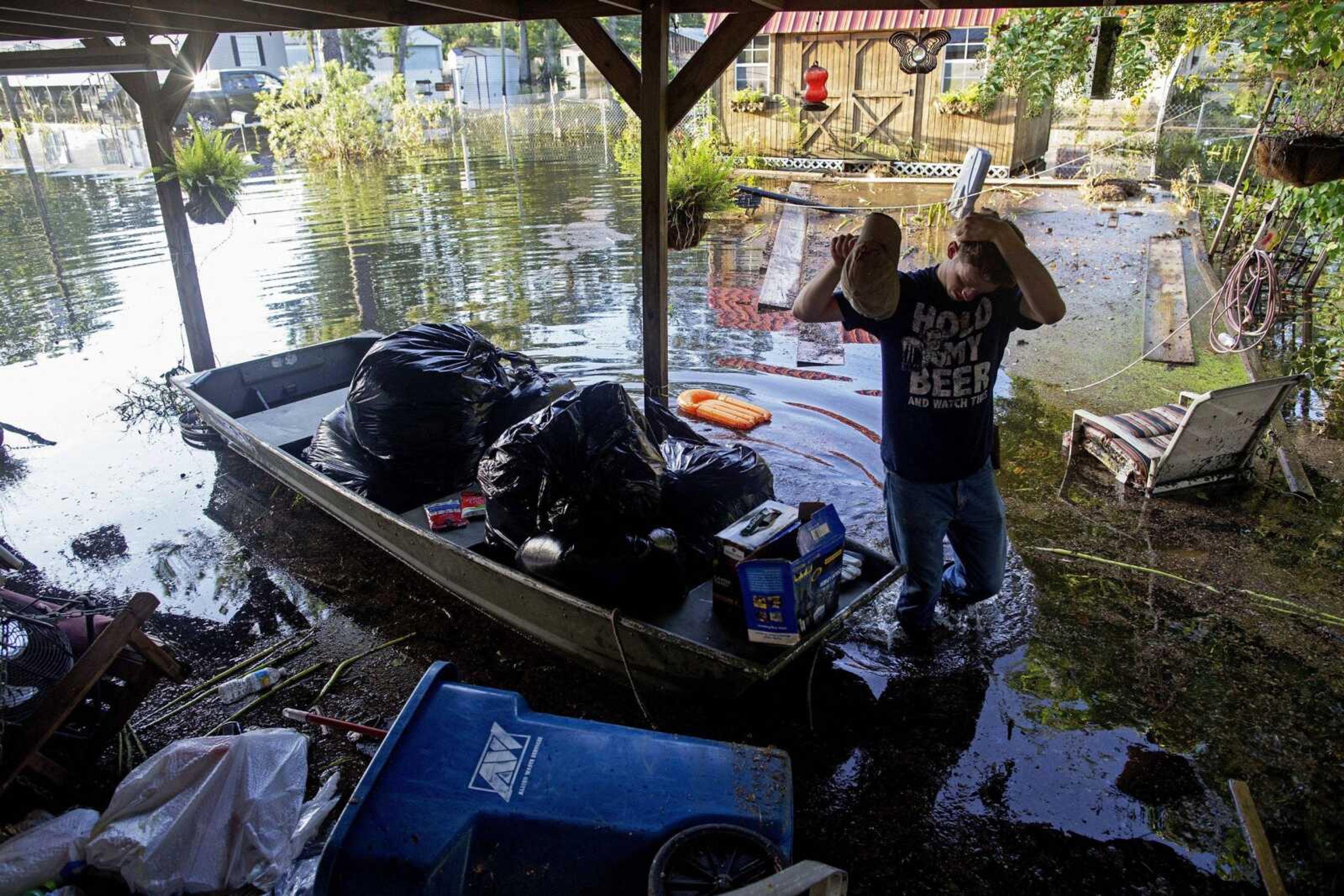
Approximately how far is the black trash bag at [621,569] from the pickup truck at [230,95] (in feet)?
84.5

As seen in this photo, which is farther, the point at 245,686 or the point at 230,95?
the point at 230,95

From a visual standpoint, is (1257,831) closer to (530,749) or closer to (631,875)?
(631,875)

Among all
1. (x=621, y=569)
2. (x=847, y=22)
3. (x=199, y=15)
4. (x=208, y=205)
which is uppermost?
(x=847, y=22)

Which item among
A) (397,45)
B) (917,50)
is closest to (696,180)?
(917,50)

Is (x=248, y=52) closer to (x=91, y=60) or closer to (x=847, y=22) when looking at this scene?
(x=847, y=22)

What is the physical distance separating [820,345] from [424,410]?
4.96 metres

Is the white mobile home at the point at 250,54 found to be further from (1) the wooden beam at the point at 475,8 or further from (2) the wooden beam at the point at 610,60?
(2) the wooden beam at the point at 610,60

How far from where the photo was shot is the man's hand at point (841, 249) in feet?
11.2

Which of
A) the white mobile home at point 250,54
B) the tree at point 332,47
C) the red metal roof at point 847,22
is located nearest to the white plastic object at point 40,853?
the red metal roof at point 847,22

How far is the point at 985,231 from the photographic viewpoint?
3225mm

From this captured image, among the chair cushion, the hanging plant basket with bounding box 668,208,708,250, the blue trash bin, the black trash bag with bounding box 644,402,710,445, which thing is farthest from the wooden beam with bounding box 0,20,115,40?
the chair cushion

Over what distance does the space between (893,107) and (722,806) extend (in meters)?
17.7

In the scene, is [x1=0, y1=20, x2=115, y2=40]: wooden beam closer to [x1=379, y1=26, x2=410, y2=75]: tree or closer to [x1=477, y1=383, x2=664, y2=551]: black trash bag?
[x1=477, y1=383, x2=664, y2=551]: black trash bag

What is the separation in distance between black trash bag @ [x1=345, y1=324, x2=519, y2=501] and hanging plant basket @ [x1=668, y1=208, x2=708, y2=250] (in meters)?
1.81
